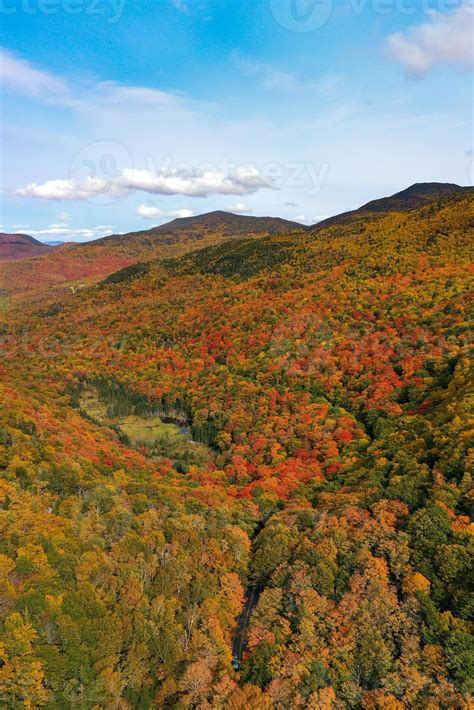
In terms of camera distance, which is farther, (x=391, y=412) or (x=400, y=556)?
(x=391, y=412)

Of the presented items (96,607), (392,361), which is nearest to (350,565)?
(96,607)

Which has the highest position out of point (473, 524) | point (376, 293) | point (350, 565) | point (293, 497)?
point (376, 293)

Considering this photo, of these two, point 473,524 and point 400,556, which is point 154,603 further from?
point 473,524

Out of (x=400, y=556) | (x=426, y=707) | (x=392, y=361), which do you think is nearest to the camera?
(x=426, y=707)

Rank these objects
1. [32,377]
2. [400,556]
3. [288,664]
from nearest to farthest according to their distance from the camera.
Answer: [288,664] < [400,556] < [32,377]

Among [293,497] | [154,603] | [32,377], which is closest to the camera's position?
[154,603]

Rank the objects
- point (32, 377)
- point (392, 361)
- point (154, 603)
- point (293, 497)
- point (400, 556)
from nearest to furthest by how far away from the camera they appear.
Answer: point (154, 603)
point (400, 556)
point (293, 497)
point (392, 361)
point (32, 377)

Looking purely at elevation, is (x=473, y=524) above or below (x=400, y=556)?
above

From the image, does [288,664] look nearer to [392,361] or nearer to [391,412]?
[391,412]

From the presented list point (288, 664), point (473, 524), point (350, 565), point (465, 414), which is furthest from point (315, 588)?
point (465, 414)
